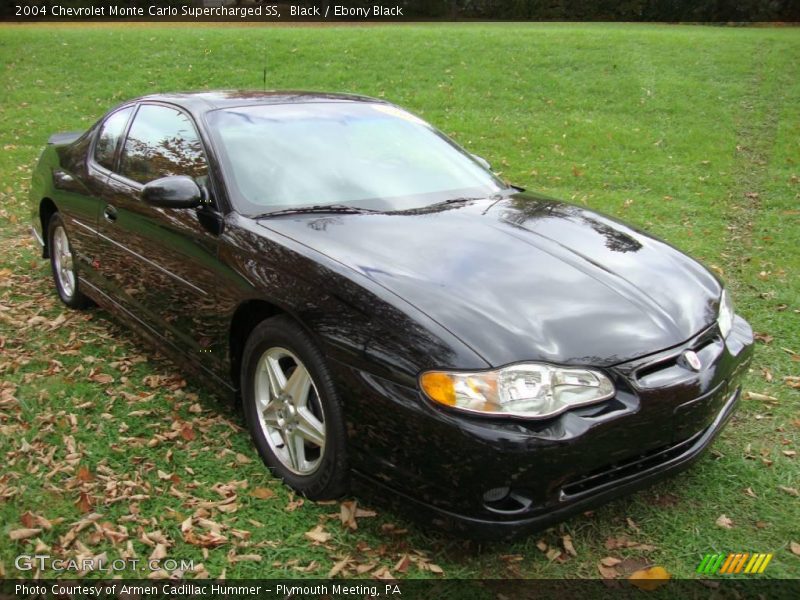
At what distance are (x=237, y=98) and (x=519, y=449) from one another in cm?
262

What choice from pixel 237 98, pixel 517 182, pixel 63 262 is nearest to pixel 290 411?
pixel 237 98

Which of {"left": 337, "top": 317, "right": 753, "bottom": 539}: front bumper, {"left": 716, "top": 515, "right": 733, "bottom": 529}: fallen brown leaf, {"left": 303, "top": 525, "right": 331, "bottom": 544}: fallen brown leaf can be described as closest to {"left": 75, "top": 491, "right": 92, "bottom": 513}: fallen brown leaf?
{"left": 303, "top": 525, "right": 331, "bottom": 544}: fallen brown leaf

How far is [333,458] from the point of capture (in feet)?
8.84

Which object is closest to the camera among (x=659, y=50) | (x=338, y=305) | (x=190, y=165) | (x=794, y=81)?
(x=338, y=305)

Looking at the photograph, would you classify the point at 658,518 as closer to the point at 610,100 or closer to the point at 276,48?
the point at 610,100

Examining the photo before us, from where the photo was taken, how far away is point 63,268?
5.12 metres

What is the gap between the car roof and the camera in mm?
3791

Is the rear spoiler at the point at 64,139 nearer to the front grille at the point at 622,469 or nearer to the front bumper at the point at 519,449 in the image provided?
the front bumper at the point at 519,449

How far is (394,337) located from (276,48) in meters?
14.7

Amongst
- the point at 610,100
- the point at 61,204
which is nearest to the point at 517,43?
the point at 610,100

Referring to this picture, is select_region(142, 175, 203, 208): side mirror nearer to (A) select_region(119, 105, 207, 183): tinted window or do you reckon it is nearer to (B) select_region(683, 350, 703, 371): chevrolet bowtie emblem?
(A) select_region(119, 105, 207, 183): tinted window

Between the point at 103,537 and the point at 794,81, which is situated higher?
the point at 794,81

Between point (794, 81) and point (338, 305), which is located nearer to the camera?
point (338, 305)

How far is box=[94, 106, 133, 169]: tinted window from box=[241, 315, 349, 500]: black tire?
6.44 ft
